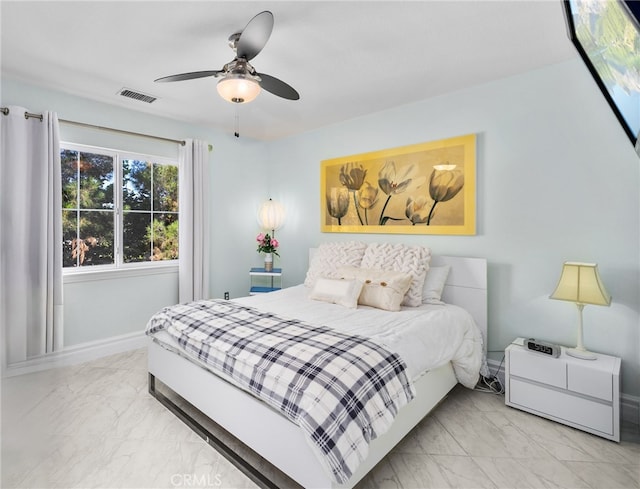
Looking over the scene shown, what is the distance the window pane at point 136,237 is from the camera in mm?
3613

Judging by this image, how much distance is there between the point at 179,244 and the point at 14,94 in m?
1.92

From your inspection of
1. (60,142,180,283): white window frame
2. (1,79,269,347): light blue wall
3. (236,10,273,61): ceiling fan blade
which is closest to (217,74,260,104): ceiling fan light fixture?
(236,10,273,61): ceiling fan blade

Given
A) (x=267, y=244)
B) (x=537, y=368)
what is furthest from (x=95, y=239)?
(x=537, y=368)

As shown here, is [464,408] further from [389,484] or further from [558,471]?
[389,484]

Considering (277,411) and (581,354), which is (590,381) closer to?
(581,354)

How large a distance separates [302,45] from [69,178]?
103 inches

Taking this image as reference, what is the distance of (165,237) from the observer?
3908 millimetres

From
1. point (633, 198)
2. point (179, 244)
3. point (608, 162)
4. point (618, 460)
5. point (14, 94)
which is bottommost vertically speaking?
point (618, 460)

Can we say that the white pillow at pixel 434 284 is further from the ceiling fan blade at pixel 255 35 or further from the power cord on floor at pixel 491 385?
the ceiling fan blade at pixel 255 35

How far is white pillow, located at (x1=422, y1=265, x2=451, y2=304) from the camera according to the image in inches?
114

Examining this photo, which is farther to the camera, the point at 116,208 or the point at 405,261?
the point at 116,208

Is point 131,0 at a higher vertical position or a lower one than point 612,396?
higher

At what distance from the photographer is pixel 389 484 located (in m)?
1.70

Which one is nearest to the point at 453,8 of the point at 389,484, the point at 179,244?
the point at 389,484
